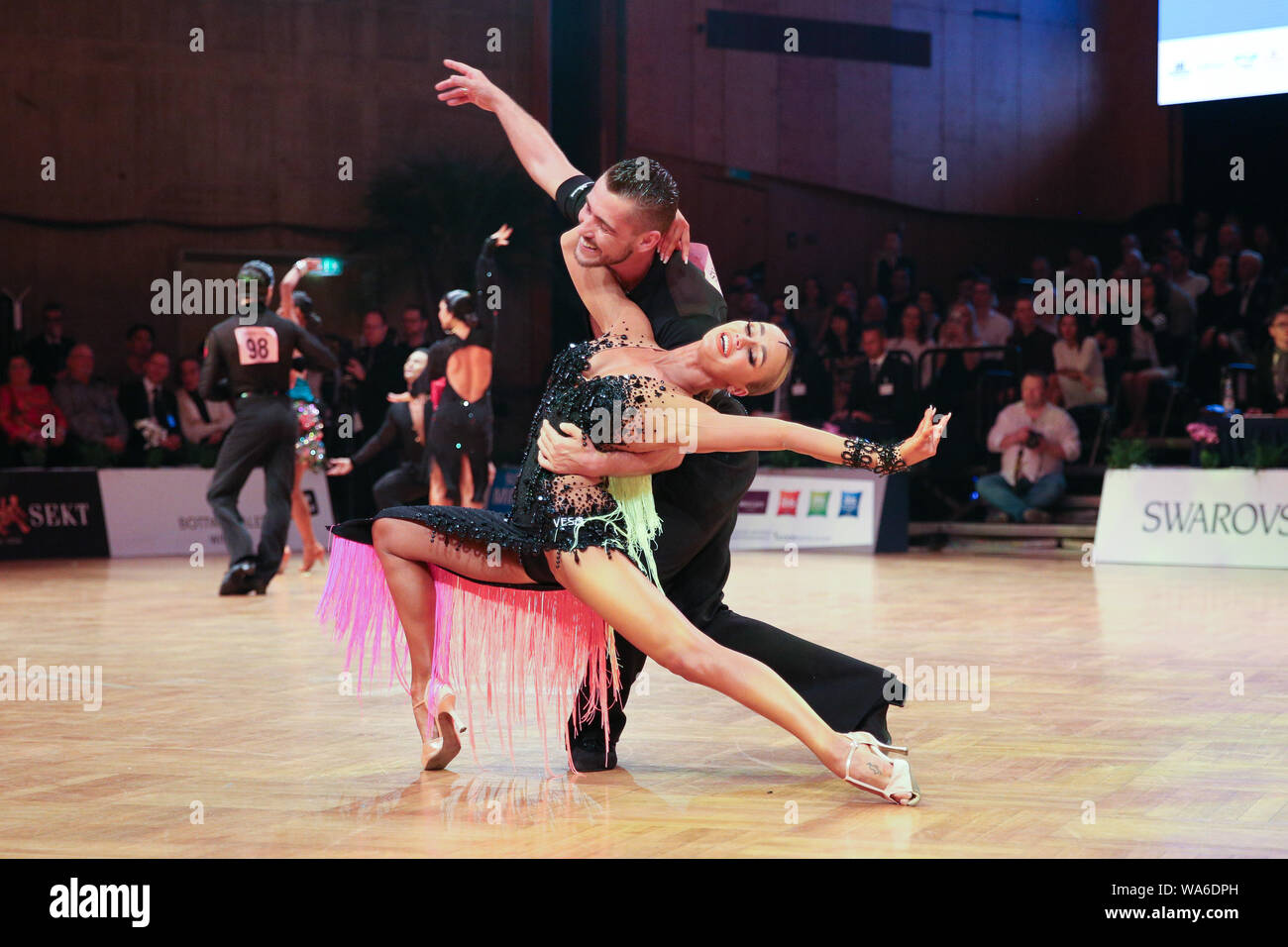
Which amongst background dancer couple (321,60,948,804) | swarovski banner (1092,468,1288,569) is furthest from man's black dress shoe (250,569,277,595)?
swarovski banner (1092,468,1288,569)

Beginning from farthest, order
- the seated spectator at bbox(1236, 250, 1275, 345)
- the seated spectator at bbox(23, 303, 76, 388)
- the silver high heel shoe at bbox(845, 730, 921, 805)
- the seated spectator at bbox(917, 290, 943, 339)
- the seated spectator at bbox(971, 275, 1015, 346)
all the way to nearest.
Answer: the seated spectator at bbox(917, 290, 943, 339), the seated spectator at bbox(971, 275, 1015, 346), the seated spectator at bbox(23, 303, 76, 388), the seated spectator at bbox(1236, 250, 1275, 345), the silver high heel shoe at bbox(845, 730, 921, 805)

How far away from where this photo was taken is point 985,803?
3166 millimetres

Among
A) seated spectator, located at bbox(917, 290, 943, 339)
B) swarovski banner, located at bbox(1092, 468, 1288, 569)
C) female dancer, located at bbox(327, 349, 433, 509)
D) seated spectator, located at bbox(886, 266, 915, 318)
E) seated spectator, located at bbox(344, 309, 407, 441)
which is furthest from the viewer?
seated spectator, located at bbox(886, 266, 915, 318)

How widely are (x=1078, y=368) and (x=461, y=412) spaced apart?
5117 mm

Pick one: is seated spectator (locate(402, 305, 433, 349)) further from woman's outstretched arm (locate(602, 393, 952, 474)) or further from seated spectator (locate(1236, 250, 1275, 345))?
woman's outstretched arm (locate(602, 393, 952, 474))

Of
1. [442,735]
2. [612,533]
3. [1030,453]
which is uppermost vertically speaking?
[612,533]

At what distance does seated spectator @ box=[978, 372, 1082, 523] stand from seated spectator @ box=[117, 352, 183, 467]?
20.8 ft

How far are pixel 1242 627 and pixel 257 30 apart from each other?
10894 millimetres

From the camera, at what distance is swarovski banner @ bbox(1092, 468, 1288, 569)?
9.90 meters

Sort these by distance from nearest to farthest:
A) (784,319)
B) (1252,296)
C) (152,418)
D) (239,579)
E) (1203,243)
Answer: (239,579), (1252,296), (152,418), (1203,243), (784,319)

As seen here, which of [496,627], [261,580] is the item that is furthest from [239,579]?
[496,627]

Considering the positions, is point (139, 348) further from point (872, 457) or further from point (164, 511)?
point (872, 457)

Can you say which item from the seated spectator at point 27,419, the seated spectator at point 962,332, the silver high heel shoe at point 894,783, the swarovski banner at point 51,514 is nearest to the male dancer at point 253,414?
the swarovski banner at point 51,514

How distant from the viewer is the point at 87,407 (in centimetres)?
1168
